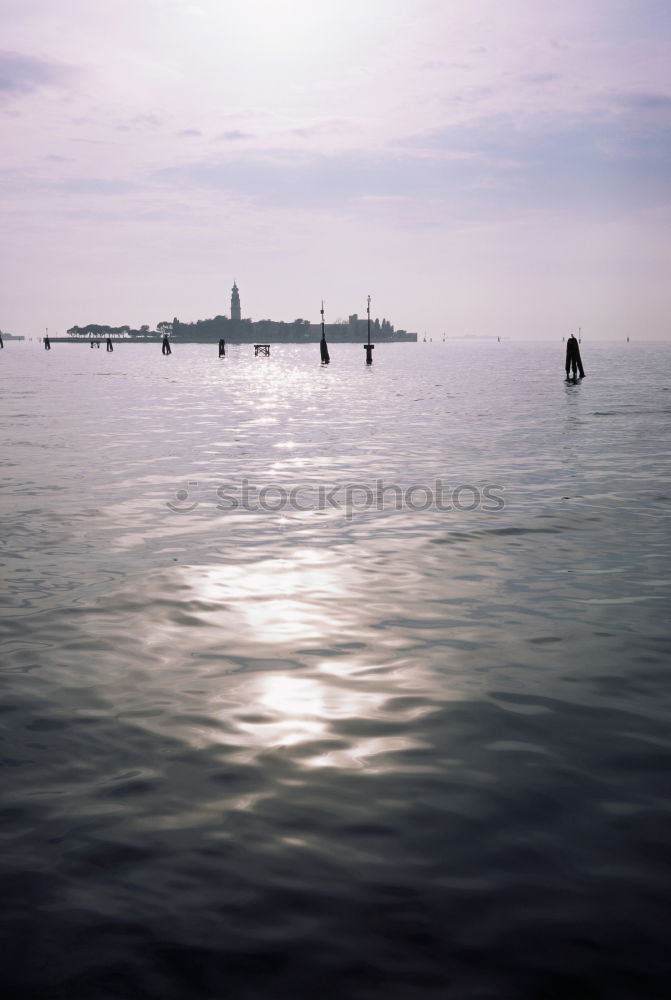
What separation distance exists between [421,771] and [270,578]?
5132 millimetres

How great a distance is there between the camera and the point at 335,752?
580 cm

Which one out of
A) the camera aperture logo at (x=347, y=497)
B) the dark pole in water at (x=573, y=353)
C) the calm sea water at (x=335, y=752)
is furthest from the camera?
the dark pole in water at (x=573, y=353)

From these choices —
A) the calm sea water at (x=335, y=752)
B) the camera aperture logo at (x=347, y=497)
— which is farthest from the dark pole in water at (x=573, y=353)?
the calm sea water at (x=335, y=752)

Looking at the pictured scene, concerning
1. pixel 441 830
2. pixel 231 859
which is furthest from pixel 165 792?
pixel 441 830

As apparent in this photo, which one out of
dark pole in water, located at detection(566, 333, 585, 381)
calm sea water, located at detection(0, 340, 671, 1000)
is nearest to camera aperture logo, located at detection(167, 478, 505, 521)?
calm sea water, located at detection(0, 340, 671, 1000)

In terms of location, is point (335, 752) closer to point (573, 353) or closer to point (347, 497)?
point (347, 497)

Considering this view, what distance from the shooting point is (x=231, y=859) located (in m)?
4.54

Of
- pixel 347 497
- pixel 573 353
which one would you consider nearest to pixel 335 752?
pixel 347 497

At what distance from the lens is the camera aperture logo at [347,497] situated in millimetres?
15164

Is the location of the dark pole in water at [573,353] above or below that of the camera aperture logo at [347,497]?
above

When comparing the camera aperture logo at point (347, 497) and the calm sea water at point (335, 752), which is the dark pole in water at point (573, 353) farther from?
the calm sea water at point (335, 752)

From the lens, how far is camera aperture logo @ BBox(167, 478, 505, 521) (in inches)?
597

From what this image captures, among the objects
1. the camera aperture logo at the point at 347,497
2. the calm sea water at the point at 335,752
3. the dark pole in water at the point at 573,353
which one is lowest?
the calm sea water at the point at 335,752

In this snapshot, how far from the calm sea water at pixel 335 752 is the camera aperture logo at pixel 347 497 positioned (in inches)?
22.4
